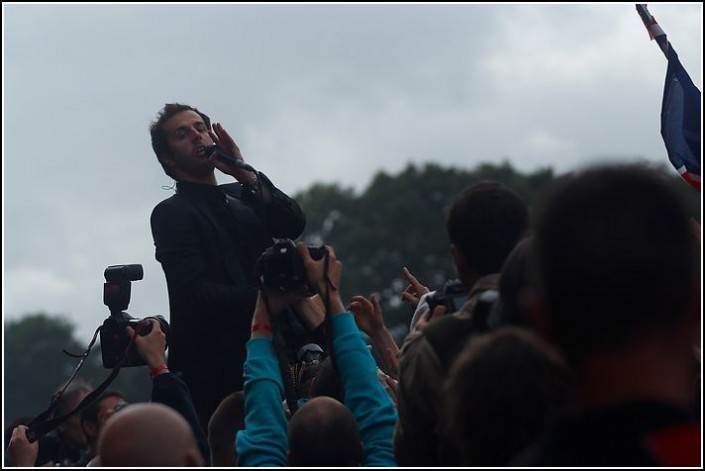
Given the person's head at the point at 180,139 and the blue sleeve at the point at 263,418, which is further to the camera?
the person's head at the point at 180,139

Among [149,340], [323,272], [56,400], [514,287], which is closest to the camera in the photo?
[514,287]

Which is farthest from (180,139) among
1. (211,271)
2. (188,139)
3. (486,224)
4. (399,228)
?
(399,228)

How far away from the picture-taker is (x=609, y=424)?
1.85 m

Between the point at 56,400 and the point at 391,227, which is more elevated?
the point at 391,227

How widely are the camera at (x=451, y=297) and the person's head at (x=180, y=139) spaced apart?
7.35 feet

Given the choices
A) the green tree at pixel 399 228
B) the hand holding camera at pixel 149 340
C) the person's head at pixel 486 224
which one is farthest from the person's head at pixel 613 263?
the green tree at pixel 399 228

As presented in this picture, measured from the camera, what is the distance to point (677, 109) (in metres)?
6.11

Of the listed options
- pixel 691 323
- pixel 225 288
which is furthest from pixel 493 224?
pixel 225 288

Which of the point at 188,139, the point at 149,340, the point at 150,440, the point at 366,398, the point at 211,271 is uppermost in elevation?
the point at 188,139

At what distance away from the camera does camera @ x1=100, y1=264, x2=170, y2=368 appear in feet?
17.0

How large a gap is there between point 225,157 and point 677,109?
7.28 ft

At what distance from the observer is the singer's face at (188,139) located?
581 centimetres

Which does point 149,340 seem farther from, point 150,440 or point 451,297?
point 150,440

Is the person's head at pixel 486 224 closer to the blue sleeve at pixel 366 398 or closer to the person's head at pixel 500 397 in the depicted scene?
the blue sleeve at pixel 366 398
